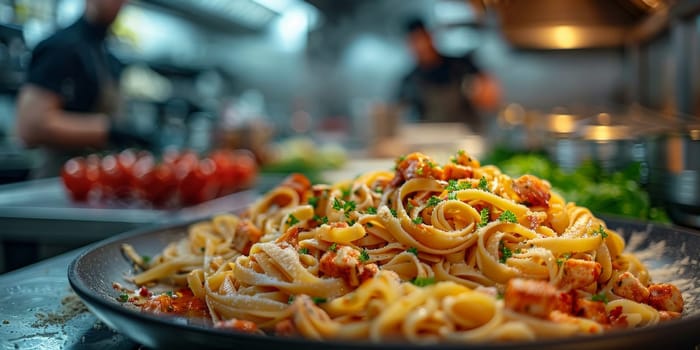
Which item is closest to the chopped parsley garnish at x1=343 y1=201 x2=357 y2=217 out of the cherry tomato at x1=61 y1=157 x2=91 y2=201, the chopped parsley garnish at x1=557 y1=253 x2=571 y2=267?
the chopped parsley garnish at x1=557 y1=253 x2=571 y2=267

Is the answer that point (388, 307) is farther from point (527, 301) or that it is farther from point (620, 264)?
point (620, 264)

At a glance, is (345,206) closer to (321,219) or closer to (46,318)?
(321,219)

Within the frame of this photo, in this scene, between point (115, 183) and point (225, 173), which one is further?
point (225, 173)

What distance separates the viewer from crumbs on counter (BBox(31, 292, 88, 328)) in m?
1.53

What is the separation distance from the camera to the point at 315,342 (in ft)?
3.06

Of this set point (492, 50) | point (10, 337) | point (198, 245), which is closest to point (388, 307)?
point (10, 337)

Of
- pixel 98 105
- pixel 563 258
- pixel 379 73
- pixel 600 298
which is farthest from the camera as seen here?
pixel 379 73

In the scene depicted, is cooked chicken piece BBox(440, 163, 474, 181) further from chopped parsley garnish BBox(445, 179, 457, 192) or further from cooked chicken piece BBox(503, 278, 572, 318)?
cooked chicken piece BBox(503, 278, 572, 318)

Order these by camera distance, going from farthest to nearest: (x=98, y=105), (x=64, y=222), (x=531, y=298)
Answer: (x=98, y=105)
(x=64, y=222)
(x=531, y=298)

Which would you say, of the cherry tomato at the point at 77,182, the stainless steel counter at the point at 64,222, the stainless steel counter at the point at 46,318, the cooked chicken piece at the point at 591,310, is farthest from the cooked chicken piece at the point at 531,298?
the cherry tomato at the point at 77,182

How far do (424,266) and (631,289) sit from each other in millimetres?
479

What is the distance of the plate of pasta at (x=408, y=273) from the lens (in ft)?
3.61

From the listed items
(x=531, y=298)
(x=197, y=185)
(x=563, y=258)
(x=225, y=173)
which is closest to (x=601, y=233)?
(x=563, y=258)

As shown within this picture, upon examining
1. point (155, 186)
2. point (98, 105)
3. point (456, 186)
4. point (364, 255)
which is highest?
point (98, 105)
